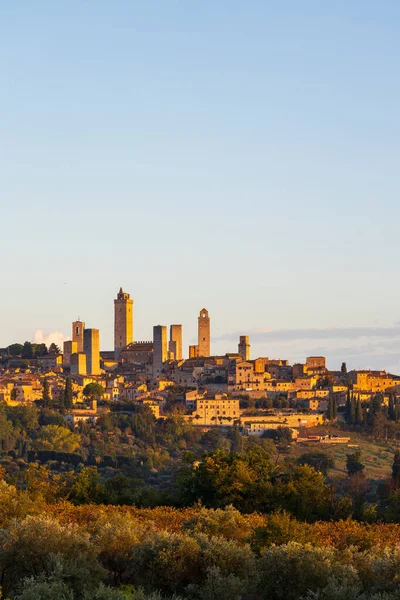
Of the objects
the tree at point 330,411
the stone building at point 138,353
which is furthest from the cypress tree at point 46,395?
the tree at point 330,411

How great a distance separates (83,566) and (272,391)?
69.8 m

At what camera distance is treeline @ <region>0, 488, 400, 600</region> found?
19953 millimetres

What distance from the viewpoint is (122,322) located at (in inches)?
4090

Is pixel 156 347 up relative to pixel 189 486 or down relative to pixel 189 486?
up

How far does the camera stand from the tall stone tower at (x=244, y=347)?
101 m

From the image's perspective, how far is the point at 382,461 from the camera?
7112cm

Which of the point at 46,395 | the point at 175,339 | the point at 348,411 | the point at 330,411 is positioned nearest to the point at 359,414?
the point at 348,411

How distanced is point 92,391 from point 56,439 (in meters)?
13.9

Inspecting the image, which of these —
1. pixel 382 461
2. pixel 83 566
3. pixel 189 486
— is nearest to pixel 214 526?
pixel 83 566

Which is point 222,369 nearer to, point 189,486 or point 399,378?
point 399,378

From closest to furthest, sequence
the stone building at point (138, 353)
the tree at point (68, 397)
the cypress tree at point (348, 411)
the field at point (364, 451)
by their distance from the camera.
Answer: the field at point (364, 451) < the cypress tree at point (348, 411) < the tree at point (68, 397) < the stone building at point (138, 353)

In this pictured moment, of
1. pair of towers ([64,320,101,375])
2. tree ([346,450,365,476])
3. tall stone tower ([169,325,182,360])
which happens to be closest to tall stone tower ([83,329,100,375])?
pair of towers ([64,320,101,375])

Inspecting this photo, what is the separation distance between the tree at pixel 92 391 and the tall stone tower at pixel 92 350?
7.79 meters

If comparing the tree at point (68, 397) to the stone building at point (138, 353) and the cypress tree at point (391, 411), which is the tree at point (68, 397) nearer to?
the stone building at point (138, 353)
